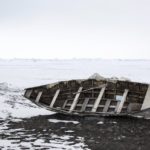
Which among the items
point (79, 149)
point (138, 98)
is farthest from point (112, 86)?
point (79, 149)

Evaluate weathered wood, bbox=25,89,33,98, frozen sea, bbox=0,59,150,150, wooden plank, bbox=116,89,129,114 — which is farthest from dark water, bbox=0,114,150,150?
weathered wood, bbox=25,89,33,98

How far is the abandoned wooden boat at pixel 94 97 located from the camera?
1501 centimetres

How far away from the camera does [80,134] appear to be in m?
11.8

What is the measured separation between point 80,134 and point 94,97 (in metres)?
4.70

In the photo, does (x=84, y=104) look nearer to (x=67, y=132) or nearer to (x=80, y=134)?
(x=67, y=132)

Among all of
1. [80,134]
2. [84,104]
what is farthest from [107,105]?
[80,134]

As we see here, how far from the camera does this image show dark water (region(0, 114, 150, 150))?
10.3 metres

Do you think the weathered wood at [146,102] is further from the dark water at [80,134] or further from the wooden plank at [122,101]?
the wooden plank at [122,101]

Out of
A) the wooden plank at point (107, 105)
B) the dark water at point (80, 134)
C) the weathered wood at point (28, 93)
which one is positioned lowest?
the dark water at point (80, 134)

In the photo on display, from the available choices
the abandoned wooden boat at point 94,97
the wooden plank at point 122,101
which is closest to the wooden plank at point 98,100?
the abandoned wooden boat at point 94,97

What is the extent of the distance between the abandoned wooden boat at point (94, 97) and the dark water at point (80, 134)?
22.7 inches

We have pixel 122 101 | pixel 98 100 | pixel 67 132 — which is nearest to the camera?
pixel 67 132

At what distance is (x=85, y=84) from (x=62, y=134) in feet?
17.4

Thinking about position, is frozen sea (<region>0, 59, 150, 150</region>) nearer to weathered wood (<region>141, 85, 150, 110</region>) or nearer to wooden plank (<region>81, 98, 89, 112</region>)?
weathered wood (<region>141, 85, 150, 110</region>)
